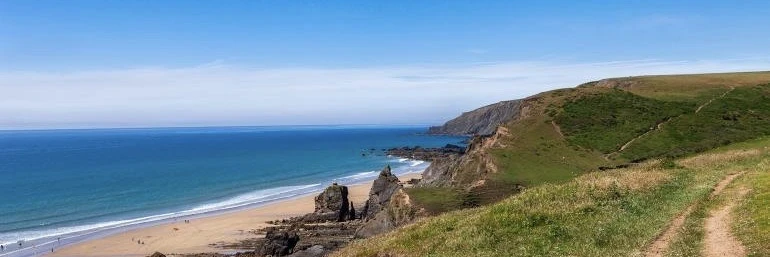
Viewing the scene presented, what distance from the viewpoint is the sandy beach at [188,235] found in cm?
5204

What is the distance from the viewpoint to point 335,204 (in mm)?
62531

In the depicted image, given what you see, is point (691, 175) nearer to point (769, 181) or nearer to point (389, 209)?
point (769, 181)

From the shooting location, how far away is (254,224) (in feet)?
208

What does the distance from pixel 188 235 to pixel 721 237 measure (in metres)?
50.5

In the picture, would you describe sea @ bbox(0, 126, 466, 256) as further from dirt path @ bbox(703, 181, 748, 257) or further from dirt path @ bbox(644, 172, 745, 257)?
dirt path @ bbox(703, 181, 748, 257)

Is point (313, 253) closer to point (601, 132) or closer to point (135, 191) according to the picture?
point (601, 132)

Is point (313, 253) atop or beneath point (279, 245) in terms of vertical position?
atop

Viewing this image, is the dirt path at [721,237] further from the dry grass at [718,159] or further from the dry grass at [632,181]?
the dry grass at [718,159]

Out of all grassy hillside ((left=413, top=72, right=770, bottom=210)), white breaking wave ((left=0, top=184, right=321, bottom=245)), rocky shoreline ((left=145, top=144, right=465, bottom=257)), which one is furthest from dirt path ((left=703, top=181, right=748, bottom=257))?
white breaking wave ((left=0, top=184, right=321, bottom=245))

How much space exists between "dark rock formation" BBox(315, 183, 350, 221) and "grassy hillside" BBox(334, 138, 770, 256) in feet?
117

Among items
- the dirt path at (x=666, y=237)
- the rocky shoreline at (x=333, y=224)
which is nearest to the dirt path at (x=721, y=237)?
the dirt path at (x=666, y=237)

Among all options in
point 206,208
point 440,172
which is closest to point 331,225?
point 440,172

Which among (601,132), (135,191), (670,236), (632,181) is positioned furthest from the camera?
(135,191)

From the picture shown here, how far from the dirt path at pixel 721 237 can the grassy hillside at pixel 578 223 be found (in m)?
0.41
